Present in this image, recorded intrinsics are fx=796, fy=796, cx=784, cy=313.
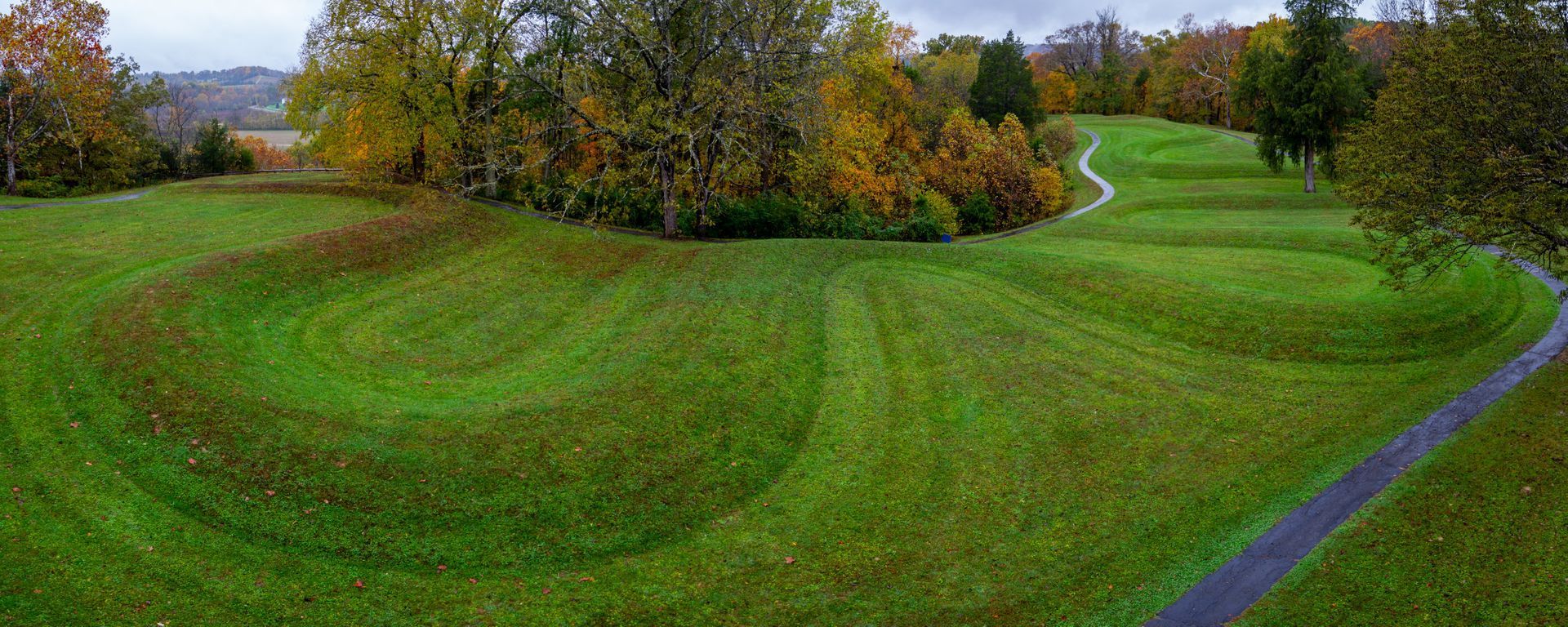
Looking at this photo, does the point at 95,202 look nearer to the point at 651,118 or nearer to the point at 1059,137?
the point at 651,118

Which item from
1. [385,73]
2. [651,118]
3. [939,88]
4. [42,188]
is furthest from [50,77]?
[939,88]

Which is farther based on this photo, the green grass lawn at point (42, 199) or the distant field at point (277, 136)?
the distant field at point (277, 136)

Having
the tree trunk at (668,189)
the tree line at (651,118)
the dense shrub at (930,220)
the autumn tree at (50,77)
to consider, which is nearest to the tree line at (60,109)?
the autumn tree at (50,77)

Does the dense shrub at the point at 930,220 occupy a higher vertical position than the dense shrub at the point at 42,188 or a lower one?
lower

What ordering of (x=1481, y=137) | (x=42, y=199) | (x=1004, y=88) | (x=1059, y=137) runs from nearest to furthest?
1. (x=1481, y=137)
2. (x=42, y=199)
3. (x=1004, y=88)
4. (x=1059, y=137)

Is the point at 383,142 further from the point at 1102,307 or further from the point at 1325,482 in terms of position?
the point at 1325,482

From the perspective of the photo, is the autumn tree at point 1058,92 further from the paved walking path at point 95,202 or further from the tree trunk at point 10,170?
the tree trunk at point 10,170

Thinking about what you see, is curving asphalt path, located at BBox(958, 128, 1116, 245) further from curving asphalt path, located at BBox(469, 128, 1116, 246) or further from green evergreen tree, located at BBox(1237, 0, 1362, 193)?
green evergreen tree, located at BBox(1237, 0, 1362, 193)
